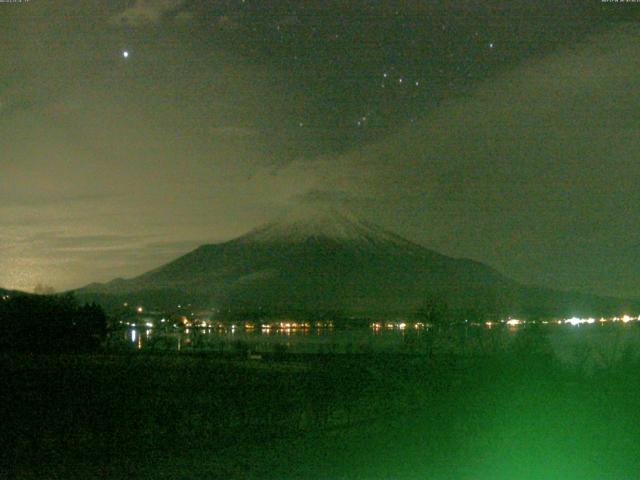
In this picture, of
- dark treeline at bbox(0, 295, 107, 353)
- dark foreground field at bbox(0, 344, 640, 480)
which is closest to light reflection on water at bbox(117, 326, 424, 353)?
dark treeline at bbox(0, 295, 107, 353)

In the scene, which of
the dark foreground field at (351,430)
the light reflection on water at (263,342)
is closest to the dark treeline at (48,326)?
the light reflection on water at (263,342)

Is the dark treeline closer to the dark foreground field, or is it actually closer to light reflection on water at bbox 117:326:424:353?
light reflection on water at bbox 117:326:424:353

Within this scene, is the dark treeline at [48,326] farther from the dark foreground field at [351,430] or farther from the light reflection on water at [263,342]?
the dark foreground field at [351,430]

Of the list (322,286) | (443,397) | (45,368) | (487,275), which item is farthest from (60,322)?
(487,275)

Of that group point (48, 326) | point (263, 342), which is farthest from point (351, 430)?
point (263, 342)

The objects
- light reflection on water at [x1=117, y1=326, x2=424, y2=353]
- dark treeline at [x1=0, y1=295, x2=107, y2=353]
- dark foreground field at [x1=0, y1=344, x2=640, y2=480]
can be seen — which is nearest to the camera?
dark foreground field at [x1=0, y1=344, x2=640, y2=480]

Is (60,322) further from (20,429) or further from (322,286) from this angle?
(322,286)
